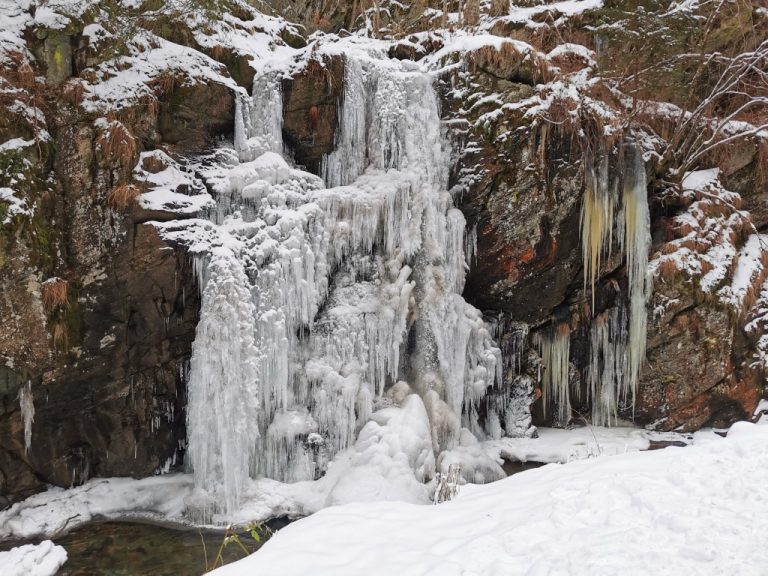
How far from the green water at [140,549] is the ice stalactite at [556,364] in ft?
17.9

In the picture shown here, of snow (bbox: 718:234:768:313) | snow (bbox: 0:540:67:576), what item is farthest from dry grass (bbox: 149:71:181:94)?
snow (bbox: 718:234:768:313)

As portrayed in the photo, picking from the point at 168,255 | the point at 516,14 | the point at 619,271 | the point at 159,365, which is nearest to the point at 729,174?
the point at 619,271

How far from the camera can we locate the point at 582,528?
2355 millimetres

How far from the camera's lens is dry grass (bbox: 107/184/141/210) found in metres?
6.19

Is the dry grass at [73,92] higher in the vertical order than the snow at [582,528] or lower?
higher

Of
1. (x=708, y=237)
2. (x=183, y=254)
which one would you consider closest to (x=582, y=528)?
(x=183, y=254)

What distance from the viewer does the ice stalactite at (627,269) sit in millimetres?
7871

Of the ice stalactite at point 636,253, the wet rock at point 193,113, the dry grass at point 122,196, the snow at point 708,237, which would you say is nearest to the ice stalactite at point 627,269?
the ice stalactite at point 636,253

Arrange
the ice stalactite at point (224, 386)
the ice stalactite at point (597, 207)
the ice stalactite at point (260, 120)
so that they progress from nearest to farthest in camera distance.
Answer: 1. the ice stalactite at point (224, 386)
2. the ice stalactite at point (260, 120)
3. the ice stalactite at point (597, 207)

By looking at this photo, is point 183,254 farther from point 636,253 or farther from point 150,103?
point 636,253

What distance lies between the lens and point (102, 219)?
6223 millimetres

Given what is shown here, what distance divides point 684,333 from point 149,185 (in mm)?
8368

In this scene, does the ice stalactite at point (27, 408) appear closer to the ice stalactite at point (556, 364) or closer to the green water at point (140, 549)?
the green water at point (140, 549)

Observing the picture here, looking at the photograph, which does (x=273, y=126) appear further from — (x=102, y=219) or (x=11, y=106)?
(x=11, y=106)
